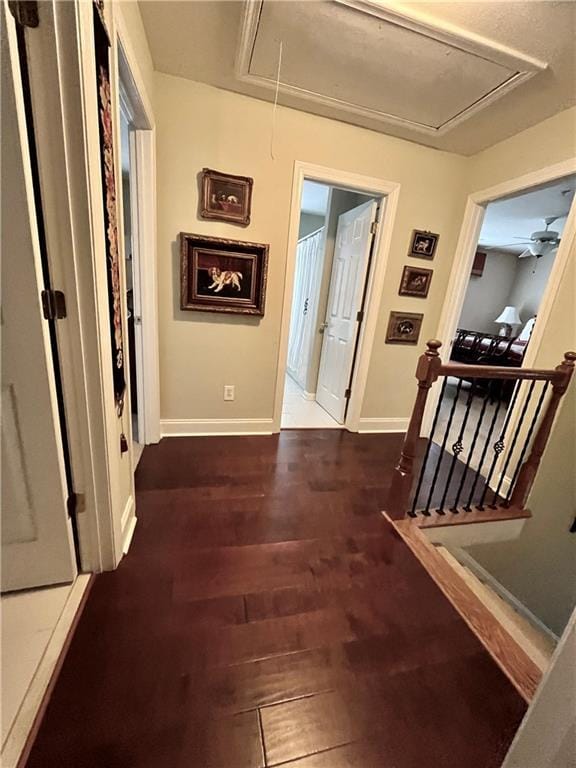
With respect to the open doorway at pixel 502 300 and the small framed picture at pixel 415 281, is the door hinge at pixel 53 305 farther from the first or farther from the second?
the small framed picture at pixel 415 281

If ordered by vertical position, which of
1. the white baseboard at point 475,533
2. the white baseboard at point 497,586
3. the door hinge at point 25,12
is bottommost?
the white baseboard at point 497,586

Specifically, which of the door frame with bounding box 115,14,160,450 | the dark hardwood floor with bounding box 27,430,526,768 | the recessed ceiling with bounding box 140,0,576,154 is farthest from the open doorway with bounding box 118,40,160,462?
the dark hardwood floor with bounding box 27,430,526,768

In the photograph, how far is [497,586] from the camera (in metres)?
2.20

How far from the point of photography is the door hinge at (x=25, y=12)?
2.45 feet

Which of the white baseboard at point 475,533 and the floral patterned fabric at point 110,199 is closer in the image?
the floral patterned fabric at point 110,199

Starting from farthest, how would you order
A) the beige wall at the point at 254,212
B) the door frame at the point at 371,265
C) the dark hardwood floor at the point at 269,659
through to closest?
1. the door frame at the point at 371,265
2. the beige wall at the point at 254,212
3. the dark hardwood floor at the point at 269,659

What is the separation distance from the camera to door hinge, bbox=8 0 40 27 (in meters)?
0.75

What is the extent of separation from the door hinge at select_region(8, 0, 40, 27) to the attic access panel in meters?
1.04

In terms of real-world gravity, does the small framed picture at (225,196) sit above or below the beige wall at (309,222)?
below

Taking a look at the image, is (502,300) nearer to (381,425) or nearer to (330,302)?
(330,302)

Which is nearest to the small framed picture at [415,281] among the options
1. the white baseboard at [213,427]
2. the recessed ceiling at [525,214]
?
the recessed ceiling at [525,214]

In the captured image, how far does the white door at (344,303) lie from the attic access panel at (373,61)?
756mm

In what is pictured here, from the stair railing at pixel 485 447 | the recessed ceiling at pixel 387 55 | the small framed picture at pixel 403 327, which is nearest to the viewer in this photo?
the recessed ceiling at pixel 387 55

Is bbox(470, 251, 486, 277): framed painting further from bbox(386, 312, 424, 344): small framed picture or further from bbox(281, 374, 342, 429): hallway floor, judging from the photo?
bbox(281, 374, 342, 429): hallway floor
